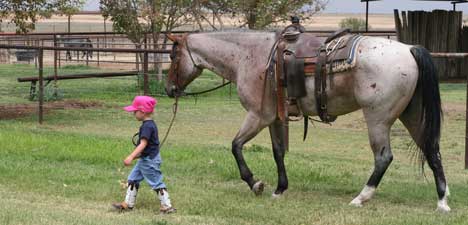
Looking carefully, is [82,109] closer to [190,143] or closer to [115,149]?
[190,143]

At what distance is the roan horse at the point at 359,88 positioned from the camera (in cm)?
705

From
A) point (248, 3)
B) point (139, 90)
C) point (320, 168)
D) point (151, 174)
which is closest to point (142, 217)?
point (151, 174)

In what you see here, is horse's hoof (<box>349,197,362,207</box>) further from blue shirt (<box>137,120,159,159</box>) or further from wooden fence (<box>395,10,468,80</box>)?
wooden fence (<box>395,10,468,80</box>)

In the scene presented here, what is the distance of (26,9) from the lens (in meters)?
16.1

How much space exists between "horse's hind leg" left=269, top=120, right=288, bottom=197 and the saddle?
1.08 feet

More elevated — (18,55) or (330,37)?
(330,37)

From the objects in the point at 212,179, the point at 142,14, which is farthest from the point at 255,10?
the point at 212,179

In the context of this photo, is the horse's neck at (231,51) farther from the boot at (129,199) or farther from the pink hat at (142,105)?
the boot at (129,199)

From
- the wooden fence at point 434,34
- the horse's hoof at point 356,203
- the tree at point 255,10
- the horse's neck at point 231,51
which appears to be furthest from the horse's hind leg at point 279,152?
the tree at point 255,10

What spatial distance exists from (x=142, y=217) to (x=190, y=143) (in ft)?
19.4

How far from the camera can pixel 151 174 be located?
680 centimetres

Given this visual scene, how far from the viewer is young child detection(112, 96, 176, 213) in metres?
6.70

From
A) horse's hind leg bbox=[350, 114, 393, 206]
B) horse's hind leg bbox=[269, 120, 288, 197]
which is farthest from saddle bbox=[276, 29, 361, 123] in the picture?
horse's hind leg bbox=[350, 114, 393, 206]

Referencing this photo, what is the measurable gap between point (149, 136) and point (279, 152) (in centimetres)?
169
